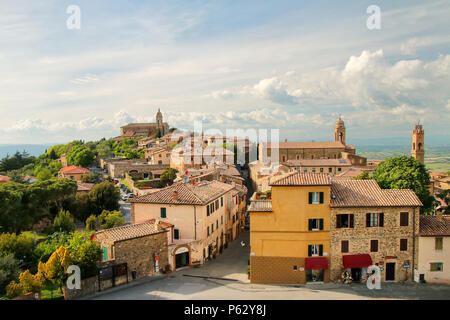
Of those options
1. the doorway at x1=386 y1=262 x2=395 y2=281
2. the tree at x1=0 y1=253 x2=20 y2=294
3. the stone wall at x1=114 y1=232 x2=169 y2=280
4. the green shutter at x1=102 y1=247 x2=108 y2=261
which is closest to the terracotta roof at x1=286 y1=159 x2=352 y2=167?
the doorway at x1=386 y1=262 x2=395 y2=281

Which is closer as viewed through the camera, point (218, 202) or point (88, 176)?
point (218, 202)

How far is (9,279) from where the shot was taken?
22828 mm

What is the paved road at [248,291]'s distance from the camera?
22.2 m

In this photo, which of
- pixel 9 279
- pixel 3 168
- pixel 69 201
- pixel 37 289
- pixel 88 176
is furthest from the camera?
pixel 3 168

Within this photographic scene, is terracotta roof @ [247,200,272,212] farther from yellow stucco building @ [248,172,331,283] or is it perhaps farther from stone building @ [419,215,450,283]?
stone building @ [419,215,450,283]

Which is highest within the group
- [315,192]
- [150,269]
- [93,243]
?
[315,192]

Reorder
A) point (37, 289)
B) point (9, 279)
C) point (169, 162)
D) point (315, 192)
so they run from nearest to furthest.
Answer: point (37, 289), point (9, 279), point (315, 192), point (169, 162)

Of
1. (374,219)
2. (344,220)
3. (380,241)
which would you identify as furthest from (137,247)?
(380,241)

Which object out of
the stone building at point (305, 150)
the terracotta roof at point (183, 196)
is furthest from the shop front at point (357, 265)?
the stone building at point (305, 150)

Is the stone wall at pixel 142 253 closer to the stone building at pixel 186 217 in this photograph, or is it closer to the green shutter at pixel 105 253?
the stone building at pixel 186 217

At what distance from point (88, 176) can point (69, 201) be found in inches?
860

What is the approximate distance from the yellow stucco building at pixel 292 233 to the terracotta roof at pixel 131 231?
7.22 metres
